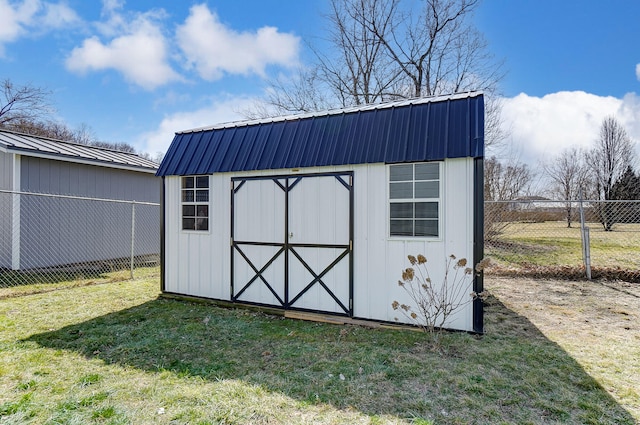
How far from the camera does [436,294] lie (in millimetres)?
4113

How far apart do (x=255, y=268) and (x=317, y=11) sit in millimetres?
13075

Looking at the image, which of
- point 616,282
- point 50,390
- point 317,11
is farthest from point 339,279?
point 317,11

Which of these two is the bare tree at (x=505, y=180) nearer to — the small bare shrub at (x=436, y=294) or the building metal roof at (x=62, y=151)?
the small bare shrub at (x=436, y=294)

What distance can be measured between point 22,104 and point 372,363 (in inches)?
909

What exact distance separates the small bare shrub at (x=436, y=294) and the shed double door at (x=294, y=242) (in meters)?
0.86

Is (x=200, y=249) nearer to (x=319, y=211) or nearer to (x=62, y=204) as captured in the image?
(x=319, y=211)

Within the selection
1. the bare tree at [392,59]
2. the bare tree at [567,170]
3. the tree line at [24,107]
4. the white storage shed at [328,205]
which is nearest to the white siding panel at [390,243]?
the white storage shed at [328,205]

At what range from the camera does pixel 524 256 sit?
988 cm

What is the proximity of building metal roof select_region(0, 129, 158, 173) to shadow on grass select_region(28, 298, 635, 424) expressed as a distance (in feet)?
17.6

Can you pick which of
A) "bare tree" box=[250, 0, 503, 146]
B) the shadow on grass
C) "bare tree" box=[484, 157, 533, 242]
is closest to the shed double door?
the shadow on grass

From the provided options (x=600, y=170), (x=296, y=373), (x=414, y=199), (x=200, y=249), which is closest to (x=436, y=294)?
(x=414, y=199)

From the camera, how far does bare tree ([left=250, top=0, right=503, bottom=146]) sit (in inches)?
529

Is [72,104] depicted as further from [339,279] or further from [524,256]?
[524,256]

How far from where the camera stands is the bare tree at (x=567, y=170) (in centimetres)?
1881
